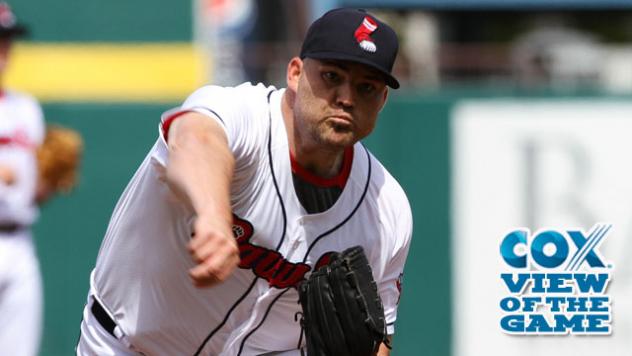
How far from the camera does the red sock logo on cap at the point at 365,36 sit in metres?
4.02

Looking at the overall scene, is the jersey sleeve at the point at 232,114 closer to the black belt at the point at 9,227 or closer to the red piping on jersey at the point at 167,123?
the red piping on jersey at the point at 167,123

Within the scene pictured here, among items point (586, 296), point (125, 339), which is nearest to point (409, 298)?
point (586, 296)

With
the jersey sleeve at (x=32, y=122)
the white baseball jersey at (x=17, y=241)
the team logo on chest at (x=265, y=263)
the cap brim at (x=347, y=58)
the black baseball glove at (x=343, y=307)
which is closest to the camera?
the cap brim at (x=347, y=58)

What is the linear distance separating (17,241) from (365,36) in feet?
13.6

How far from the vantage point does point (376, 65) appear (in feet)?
13.2

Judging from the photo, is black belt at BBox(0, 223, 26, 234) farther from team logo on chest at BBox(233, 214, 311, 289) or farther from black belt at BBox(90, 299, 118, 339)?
team logo on chest at BBox(233, 214, 311, 289)

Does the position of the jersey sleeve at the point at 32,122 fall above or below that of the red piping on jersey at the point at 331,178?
above

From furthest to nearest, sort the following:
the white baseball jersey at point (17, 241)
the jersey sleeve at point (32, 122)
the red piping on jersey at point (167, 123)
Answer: the jersey sleeve at point (32, 122)
the white baseball jersey at point (17, 241)
the red piping on jersey at point (167, 123)

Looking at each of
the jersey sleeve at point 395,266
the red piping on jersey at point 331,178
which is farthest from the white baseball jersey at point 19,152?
the red piping on jersey at point 331,178

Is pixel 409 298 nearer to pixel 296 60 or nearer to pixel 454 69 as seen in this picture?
pixel 454 69

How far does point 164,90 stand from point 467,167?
18.3 ft

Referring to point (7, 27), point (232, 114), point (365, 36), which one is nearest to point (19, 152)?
point (7, 27)

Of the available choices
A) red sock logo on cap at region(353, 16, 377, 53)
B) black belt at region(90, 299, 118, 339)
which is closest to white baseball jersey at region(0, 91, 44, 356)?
black belt at region(90, 299, 118, 339)

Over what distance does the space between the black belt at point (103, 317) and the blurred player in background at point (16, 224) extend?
3.12 metres
